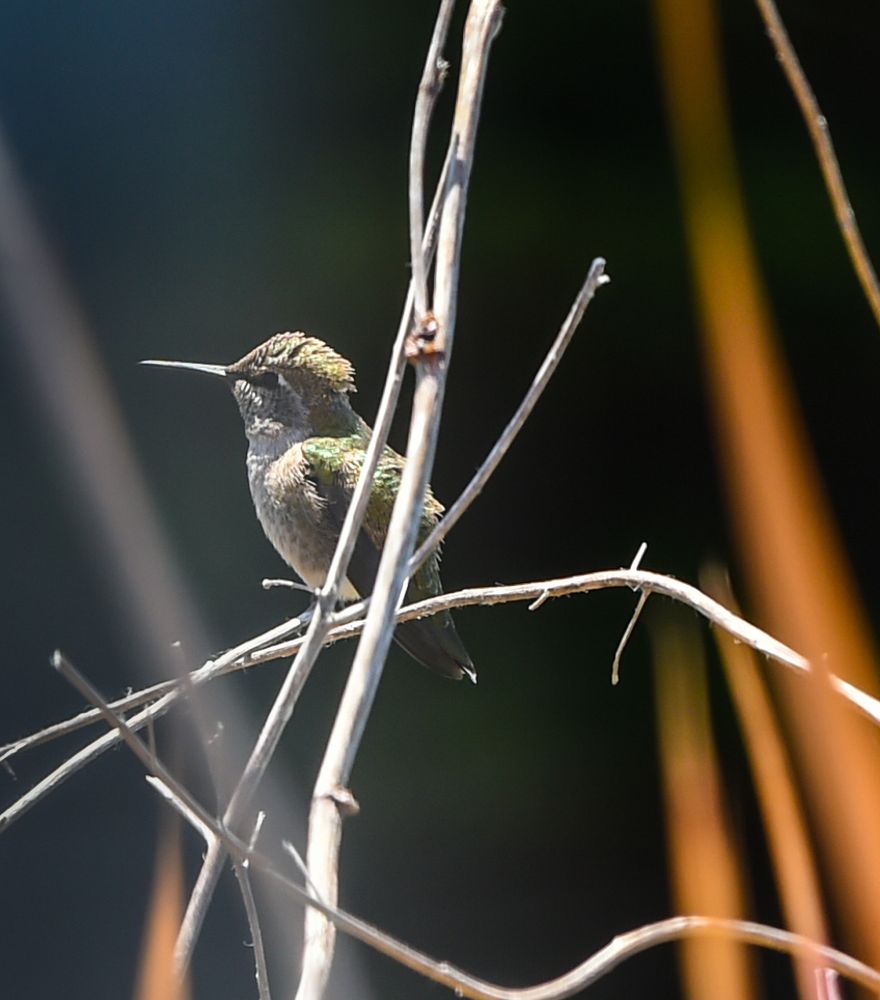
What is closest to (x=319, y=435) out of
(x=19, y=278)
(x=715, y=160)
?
(x=19, y=278)

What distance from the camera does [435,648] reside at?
2314 mm

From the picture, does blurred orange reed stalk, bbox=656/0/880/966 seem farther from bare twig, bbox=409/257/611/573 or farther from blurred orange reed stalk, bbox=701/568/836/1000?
bare twig, bbox=409/257/611/573

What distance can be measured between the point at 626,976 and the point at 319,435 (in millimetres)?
1479

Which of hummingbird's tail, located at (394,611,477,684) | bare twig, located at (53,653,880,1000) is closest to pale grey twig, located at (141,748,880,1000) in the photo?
bare twig, located at (53,653,880,1000)

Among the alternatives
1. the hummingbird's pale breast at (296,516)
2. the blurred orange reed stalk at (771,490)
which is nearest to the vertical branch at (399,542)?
the blurred orange reed stalk at (771,490)

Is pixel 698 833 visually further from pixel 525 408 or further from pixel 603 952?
pixel 525 408

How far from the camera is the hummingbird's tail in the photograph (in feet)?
7.59

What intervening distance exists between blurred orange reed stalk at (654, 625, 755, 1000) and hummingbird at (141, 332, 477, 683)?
191cm

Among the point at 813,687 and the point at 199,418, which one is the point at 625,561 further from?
the point at 813,687

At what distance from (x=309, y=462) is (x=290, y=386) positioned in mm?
173

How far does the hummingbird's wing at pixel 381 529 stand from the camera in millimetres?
2326

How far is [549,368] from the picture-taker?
0.82m

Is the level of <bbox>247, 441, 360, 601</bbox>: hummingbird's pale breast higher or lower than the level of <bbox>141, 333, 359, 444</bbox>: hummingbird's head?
lower

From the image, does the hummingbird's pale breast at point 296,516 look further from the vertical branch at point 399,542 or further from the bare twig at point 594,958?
the bare twig at point 594,958
